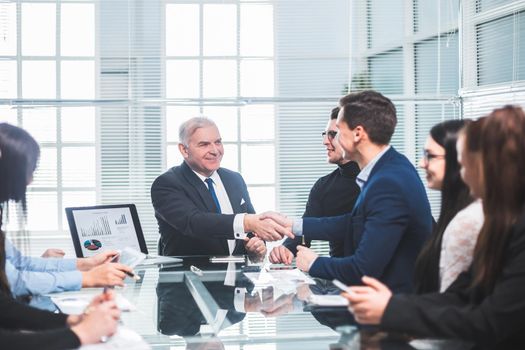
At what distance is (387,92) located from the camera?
226 inches

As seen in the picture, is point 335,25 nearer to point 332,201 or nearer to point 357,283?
point 332,201

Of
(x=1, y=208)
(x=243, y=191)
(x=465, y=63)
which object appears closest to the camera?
(x=1, y=208)

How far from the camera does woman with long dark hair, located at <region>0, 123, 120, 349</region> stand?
1796mm

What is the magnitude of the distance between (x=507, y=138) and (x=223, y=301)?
122 cm

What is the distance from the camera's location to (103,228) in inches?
153

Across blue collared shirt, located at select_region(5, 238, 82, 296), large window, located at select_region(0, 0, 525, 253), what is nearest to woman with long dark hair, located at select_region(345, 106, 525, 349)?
blue collared shirt, located at select_region(5, 238, 82, 296)

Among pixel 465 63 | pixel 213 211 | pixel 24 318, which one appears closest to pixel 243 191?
pixel 213 211

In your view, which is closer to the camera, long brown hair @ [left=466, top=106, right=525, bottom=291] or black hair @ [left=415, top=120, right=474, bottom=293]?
long brown hair @ [left=466, top=106, right=525, bottom=291]

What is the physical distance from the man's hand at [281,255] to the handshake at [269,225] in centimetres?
13

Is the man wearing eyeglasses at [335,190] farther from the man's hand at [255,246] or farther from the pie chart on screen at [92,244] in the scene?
the pie chart on screen at [92,244]

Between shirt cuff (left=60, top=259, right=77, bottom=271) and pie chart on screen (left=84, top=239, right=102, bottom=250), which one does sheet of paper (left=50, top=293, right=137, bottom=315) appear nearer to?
shirt cuff (left=60, top=259, right=77, bottom=271)

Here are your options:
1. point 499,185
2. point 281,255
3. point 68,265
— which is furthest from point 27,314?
point 281,255

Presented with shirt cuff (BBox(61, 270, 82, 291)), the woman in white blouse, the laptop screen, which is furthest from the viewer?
the laptop screen

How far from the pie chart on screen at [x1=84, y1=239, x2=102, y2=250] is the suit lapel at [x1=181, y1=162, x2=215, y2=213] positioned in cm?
67
